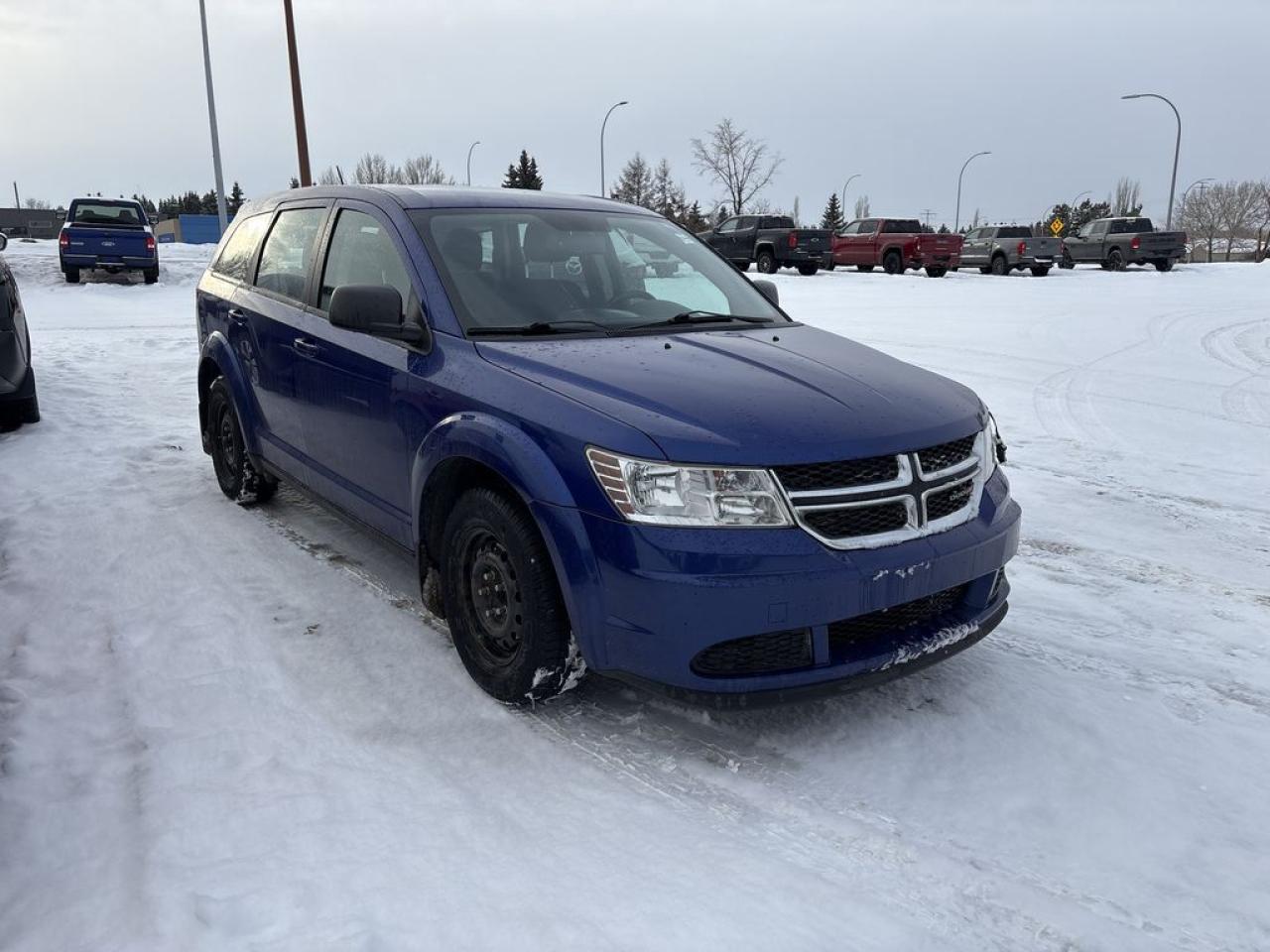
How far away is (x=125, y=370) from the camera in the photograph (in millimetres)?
10273

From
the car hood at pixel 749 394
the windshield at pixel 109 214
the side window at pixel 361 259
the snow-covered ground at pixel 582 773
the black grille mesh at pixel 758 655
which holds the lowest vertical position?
the snow-covered ground at pixel 582 773

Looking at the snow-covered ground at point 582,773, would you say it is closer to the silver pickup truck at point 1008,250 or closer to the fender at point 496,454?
the fender at point 496,454

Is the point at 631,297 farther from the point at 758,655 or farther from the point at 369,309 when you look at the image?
the point at 758,655

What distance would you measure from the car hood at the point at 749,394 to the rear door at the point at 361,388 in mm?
539

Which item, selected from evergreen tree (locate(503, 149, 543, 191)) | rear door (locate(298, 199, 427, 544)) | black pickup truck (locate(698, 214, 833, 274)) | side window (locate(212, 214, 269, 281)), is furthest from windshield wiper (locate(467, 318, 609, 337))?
evergreen tree (locate(503, 149, 543, 191))

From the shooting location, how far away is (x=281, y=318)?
470 centimetres

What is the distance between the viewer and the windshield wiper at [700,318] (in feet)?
12.6

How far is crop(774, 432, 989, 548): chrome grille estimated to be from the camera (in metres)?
2.78

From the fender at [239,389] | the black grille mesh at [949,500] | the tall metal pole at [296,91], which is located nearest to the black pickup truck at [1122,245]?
the tall metal pole at [296,91]

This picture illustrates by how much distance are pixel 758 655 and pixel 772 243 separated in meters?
26.8

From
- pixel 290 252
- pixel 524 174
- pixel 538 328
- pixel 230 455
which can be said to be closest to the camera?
pixel 538 328

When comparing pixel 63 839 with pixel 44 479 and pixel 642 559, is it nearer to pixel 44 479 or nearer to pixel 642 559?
pixel 642 559

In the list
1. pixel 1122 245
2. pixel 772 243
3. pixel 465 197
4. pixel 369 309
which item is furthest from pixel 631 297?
pixel 1122 245

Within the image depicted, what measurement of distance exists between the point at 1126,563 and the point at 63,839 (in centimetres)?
447
